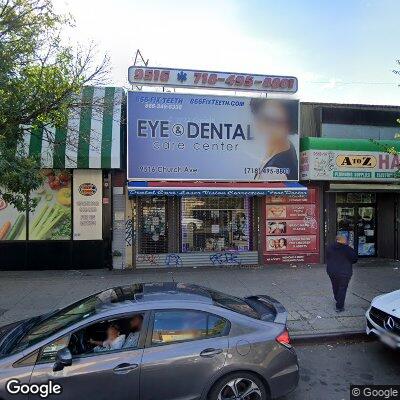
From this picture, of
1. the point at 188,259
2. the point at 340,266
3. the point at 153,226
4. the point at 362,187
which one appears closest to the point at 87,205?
the point at 153,226

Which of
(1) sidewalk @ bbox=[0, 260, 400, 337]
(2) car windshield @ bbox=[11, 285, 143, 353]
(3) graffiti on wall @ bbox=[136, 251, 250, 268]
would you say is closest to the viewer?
(2) car windshield @ bbox=[11, 285, 143, 353]

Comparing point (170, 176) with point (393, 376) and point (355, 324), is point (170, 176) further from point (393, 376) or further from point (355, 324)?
point (393, 376)

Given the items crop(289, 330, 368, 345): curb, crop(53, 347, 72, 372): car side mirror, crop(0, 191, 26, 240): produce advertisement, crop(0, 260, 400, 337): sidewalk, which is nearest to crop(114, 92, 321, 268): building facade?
crop(0, 260, 400, 337): sidewalk

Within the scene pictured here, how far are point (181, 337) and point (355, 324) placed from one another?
4247mm

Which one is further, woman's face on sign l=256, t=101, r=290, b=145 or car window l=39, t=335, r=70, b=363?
woman's face on sign l=256, t=101, r=290, b=145

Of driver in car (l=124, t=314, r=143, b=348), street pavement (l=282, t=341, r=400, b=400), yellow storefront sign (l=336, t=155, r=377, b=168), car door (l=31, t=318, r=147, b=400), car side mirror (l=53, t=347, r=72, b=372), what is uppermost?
yellow storefront sign (l=336, t=155, r=377, b=168)

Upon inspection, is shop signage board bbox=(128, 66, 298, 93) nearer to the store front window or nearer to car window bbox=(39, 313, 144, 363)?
the store front window

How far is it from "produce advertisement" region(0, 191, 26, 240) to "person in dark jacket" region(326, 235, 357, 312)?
8.73 m

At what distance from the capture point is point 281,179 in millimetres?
12516

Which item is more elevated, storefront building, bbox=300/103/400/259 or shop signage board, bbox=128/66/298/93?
shop signage board, bbox=128/66/298/93

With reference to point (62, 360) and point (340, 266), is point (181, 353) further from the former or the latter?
point (340, 266)

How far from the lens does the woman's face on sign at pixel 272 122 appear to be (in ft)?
41.1

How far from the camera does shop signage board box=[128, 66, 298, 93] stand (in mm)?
11922

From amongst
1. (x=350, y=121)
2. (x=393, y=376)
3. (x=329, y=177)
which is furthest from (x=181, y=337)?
(x=350, y=121)
